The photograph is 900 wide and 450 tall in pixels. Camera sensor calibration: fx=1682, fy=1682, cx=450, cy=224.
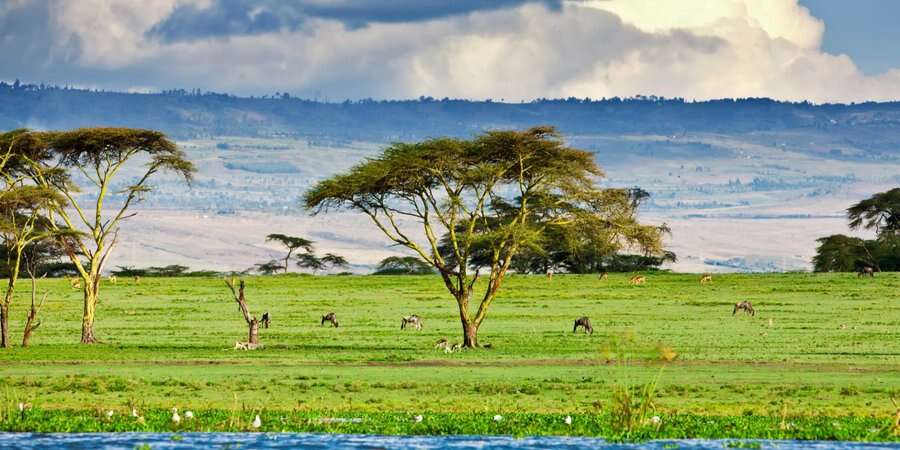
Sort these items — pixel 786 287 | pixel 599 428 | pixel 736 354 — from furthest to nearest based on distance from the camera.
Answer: pixel 786 287 → pixel 736 354 → pixel 599 428

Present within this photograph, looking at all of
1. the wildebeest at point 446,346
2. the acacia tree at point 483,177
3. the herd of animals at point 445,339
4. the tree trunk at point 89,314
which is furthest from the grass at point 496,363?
the acacia tree at point 483,177

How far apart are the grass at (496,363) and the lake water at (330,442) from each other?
0.72 metres

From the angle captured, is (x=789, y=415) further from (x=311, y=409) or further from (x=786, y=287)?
(x=786, y=287)

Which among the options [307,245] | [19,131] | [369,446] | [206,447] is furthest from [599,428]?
[307,245]

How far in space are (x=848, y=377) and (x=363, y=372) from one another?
11388 millimetres

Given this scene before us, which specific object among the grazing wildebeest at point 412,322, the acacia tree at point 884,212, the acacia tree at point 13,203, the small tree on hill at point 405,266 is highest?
the acacia tree at point 884,212

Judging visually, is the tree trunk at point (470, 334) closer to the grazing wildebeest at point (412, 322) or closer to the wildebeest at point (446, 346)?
the wildebeest at point (446, 346)

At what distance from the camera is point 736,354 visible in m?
45.1

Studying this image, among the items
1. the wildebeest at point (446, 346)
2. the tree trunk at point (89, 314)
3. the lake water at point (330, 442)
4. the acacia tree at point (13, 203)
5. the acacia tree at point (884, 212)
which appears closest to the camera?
the lake water at point (330, 442)

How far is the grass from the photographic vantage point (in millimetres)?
31922

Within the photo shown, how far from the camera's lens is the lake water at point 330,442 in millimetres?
26516

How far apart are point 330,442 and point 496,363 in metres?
16.3

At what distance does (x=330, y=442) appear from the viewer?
2733 centimetres

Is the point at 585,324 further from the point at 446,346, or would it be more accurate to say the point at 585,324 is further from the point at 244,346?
the point at 244,346
